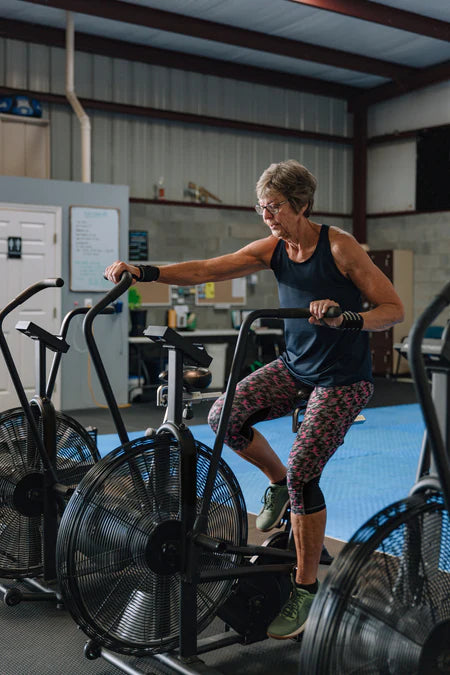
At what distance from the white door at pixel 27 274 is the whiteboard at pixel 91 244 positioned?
17cm

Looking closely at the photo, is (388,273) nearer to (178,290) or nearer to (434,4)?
(178,290)

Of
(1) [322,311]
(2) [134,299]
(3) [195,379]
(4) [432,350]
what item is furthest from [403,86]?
(4) [432,350]

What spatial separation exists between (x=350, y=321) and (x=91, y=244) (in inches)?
252

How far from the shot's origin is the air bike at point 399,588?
161 cm

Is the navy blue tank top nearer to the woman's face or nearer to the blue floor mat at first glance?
the woman's face

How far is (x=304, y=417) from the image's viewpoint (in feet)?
8.24

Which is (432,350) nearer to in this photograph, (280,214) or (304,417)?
(304,417)

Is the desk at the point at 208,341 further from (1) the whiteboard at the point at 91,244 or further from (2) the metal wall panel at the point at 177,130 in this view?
(2) the metal wall panel at the point at 177,130

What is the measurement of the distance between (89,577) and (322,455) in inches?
31.4

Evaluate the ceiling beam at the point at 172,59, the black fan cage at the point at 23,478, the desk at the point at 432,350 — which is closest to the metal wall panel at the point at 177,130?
the ceiling beam at the point at 172,59

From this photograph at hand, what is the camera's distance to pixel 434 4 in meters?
8.52

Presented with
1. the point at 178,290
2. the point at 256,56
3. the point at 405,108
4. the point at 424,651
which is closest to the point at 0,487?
the point at 424,651

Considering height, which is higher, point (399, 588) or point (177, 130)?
point (177, 130)

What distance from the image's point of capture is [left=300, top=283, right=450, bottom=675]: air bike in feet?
5.29
